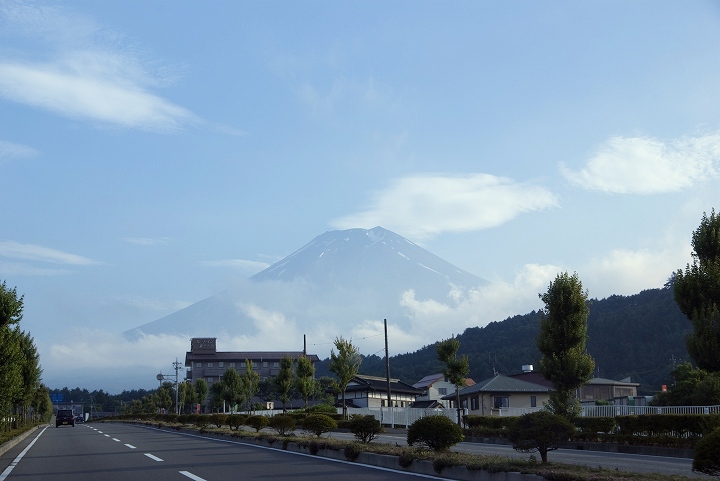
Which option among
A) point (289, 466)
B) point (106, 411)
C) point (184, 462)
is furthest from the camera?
point (106, 411)

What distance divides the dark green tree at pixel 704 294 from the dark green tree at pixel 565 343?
5.65 metres

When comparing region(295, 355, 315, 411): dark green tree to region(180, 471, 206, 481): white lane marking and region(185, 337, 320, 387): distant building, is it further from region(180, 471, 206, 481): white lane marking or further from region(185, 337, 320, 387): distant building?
region(185, 337, 320, 387): distant building

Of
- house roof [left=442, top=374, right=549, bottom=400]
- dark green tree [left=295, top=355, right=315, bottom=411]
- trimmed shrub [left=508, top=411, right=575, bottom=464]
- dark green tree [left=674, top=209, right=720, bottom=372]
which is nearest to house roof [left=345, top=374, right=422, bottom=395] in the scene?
dark green tree [left=295, top=355, right=315, bottom=411]

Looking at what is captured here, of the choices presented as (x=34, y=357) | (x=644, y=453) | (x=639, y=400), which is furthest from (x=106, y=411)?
(x=644, y=453)

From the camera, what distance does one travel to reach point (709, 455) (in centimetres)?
795

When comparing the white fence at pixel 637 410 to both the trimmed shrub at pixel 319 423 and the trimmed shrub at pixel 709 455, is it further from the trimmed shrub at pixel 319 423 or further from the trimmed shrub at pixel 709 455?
the trimmed shrub at pixel 709 455

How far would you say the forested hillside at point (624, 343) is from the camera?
75.6 meters

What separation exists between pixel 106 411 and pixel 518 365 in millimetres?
118462

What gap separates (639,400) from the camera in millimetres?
42594

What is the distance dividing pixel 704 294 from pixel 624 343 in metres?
63.3

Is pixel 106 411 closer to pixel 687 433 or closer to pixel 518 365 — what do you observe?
pixel 518 365

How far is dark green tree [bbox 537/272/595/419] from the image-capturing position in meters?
26.1

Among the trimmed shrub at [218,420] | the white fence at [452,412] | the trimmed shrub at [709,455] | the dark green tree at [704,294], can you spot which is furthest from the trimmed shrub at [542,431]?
the trimmed shrub at [218,420]

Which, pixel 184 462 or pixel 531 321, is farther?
pixel 531 321
